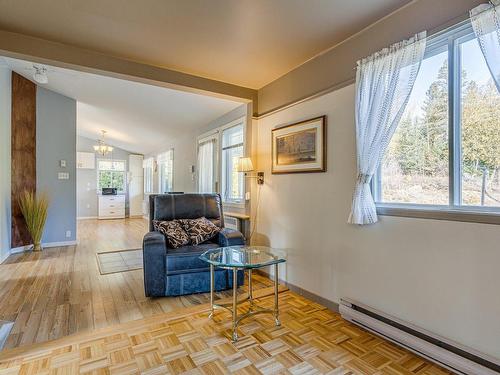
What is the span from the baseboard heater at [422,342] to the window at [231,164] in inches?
101

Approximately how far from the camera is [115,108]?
18.1ft

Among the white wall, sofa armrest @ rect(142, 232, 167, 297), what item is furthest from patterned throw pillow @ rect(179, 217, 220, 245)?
the white wall

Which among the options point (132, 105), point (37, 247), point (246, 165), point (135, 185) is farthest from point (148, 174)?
point (246, 165)

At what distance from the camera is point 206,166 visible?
5539 millimetres

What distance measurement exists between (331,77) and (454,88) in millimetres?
1042

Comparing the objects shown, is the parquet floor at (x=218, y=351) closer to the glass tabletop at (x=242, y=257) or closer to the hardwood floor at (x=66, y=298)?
the hardwood floor at (x=66, y=298)

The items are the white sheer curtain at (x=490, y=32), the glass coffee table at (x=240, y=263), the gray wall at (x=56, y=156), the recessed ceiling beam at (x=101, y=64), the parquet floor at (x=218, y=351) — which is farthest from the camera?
the gray wall at (x=56, y=156)

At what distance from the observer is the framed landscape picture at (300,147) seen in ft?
8.61

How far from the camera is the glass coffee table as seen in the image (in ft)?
6.90

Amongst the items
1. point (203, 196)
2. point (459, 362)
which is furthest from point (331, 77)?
point (459, 362)


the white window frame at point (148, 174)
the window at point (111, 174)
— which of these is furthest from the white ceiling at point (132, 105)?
the window at point (111, 174)

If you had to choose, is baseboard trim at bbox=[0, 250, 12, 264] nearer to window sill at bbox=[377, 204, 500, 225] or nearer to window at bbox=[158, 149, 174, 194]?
window at bbox=[158, 149, 174, 194]

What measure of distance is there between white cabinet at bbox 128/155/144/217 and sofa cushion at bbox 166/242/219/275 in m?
7.90

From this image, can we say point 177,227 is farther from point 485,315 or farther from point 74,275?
point 485,315
